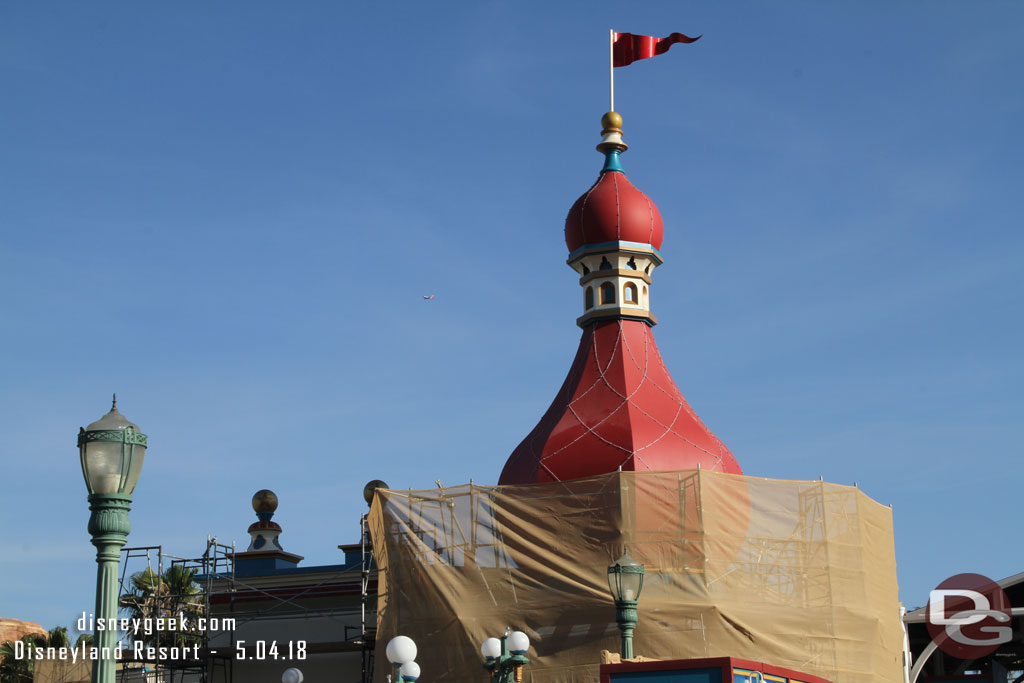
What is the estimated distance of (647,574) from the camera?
2436cm

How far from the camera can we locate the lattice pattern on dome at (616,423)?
89.4ft

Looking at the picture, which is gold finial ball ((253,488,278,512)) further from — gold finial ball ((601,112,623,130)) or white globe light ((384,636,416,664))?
white globe light ((384,636,416,664))

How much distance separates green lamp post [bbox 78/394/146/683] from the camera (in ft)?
35.7

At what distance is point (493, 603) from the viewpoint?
82.2ft

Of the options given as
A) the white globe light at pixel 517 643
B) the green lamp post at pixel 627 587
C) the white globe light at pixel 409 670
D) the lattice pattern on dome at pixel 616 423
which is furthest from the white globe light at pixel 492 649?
the lattice pattern on dome at pixel 616 423

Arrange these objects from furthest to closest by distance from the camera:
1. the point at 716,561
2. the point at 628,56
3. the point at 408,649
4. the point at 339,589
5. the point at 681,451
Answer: the point at 628,56 → the point at 339,589 → the point at 681,451 → the point at 716,561 → the point at 408,649

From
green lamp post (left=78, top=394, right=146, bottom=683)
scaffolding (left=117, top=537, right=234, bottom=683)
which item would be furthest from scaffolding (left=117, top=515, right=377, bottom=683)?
green lamp post (left=78, top=394, right=146, bottom=683)

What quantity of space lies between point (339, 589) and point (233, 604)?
271cm

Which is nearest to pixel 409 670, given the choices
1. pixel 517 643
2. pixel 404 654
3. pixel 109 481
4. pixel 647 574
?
pixel 404 654

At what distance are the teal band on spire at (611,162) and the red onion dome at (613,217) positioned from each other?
561 millimetres

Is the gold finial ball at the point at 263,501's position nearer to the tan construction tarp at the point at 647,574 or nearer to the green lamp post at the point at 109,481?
the tan construction tarp at the point at 647,574

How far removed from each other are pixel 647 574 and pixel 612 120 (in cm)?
1176

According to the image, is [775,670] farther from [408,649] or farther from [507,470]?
[507,470]

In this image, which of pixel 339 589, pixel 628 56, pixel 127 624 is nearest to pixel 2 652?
pixel 127 624
